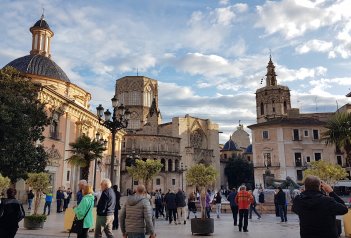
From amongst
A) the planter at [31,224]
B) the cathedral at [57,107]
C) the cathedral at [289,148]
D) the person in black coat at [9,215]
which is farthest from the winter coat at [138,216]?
the cathedral at [289,148]

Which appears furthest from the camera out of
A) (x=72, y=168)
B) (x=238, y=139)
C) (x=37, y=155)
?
(x=238, y=139)

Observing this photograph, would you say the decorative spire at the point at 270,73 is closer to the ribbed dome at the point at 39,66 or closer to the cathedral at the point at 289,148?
the cathedral at the point at 289,148

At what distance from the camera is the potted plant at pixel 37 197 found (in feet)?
38.2

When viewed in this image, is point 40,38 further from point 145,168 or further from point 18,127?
point 145,168

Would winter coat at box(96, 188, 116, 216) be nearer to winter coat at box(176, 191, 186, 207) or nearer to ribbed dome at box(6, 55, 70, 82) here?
winter coat at box(176, 191, 186, 207)

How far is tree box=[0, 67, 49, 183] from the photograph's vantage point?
763 inches

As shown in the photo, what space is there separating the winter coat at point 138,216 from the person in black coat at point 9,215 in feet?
6.18

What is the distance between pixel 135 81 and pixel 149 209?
70818 millimetres

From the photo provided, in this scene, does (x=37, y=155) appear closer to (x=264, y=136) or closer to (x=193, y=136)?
(x=264, y=136)

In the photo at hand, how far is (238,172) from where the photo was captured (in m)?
70.0

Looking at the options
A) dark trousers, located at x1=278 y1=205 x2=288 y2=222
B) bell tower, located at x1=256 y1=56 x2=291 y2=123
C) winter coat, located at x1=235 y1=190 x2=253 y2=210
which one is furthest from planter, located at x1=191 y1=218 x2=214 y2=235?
bell tower, located at x1=256 y1=56 x2=291 y2=123

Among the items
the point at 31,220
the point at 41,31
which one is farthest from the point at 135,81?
the point at 31,220

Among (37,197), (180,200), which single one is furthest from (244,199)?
(37,197)

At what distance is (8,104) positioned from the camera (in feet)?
65.0
